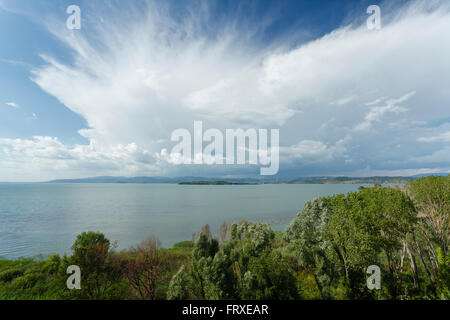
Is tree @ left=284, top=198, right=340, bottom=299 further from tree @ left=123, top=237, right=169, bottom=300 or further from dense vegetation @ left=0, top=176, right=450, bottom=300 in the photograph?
tree @ left=123, top=237, right=169, bottom=300

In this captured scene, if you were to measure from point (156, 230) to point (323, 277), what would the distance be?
36259 mm

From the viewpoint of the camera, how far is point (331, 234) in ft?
50.2

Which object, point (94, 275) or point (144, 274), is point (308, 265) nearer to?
point (144, 274)

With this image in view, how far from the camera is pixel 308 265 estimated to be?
15.9 m

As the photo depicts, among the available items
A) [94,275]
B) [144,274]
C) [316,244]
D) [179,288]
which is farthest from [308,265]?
[94,275]

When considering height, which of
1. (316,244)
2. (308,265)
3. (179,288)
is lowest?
(308,265)

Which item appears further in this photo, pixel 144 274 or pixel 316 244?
pixel 316 244

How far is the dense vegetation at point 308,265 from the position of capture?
34.8 ft

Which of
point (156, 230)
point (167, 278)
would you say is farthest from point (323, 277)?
point (156, 230)

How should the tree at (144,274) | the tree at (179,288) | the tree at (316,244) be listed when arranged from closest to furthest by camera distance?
the tree at (179,288) < the tree at (144,274) < the tree at (316,244)

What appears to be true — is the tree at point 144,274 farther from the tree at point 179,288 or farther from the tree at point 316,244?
the tree at point 316,244

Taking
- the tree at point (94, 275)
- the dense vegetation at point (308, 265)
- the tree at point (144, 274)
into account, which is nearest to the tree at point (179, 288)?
the dense vegetation at point (308, 265)

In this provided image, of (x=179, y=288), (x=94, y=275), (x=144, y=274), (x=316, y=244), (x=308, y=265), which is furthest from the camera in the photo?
(x=316, y=244)
